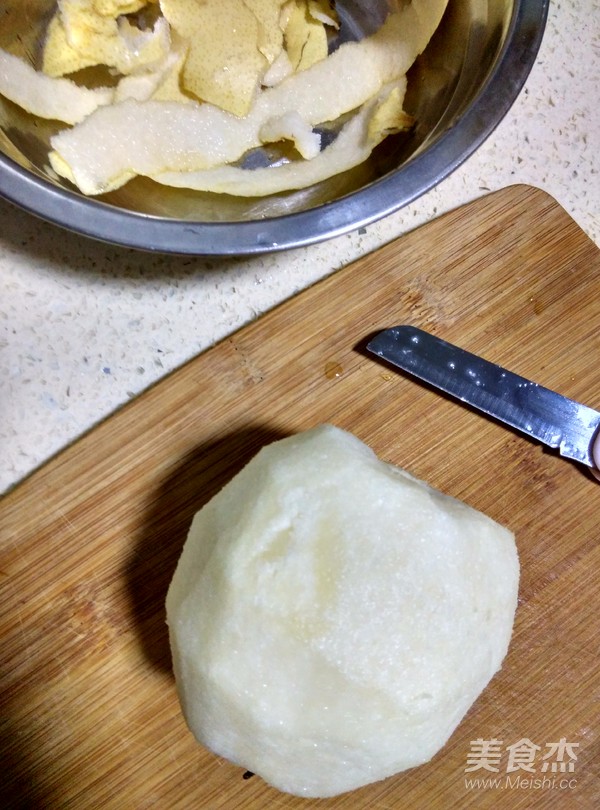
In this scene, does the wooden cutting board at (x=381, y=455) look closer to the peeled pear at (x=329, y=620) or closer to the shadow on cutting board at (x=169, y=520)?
the shadow on cutting board at (x=169, y=520)

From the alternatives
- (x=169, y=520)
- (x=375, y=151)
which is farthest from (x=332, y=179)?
(x=169, y=520)

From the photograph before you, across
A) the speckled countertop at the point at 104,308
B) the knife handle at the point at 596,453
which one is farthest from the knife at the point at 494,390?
the speckled countertop at the point at 104,308

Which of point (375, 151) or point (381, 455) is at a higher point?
point (375, 151)

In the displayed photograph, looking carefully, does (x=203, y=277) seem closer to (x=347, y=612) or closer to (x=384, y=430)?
(x=384, y=430)

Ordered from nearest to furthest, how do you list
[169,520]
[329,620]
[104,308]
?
[329,620] < [169,520] < [104,308]

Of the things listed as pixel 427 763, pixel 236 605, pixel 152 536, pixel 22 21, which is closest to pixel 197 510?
pixel 152 536

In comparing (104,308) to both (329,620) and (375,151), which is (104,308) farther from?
(329,620)

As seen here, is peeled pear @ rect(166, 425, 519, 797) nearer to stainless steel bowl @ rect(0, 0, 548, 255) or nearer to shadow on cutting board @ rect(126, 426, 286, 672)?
shadow on cutting board @ rect(126, 426, 286, 672)
